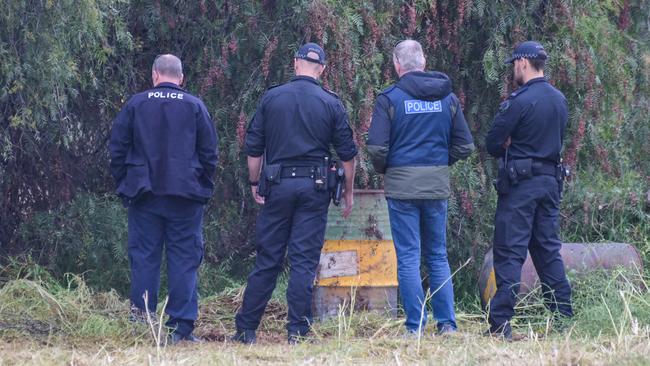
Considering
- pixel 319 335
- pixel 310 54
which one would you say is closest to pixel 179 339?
pixel 319 335

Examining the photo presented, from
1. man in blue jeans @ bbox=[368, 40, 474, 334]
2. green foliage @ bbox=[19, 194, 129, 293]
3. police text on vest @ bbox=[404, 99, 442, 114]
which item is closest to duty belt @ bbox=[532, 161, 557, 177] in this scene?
man in blue jeans @ bbox=[368, 40, 474, 334]

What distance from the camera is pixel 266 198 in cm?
672

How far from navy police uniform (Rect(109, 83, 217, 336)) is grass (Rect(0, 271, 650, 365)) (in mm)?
336

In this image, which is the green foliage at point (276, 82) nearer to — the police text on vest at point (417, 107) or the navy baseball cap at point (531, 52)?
the police text on vest at point (417, 107)

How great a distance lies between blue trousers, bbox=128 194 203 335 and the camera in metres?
6.81

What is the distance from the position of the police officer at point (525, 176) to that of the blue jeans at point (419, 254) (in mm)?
332

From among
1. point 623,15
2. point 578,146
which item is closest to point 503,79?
point 578,146

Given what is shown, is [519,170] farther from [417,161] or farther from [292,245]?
[292,245]

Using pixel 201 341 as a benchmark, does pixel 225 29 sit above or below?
above

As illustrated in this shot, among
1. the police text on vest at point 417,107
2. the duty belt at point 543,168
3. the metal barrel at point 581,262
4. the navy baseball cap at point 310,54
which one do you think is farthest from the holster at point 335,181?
the metal barrel at point 581,262

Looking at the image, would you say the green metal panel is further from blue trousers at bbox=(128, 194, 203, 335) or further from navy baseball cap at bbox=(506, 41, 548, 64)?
navy baseball cap at bbox=(506, 41, 548, 64)

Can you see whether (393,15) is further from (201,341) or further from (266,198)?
(201,341)

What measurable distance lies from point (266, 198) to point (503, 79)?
2.79 metres

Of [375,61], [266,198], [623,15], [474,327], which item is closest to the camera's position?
[266,198]
